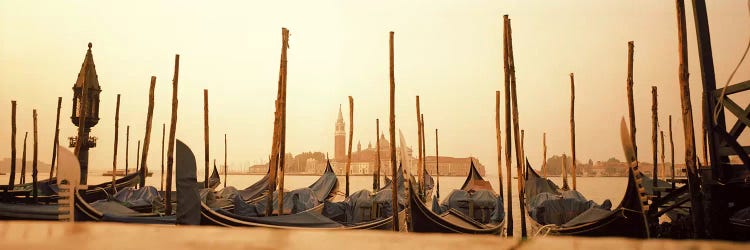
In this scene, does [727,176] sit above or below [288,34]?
below

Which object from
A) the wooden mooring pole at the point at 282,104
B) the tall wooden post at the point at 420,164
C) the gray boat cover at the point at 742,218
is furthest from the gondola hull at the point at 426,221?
the tall wooden post at the point at 420,164

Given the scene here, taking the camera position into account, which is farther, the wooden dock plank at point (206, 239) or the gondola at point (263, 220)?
the gondola at point (263, 220)

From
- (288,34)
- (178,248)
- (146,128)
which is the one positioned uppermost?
(288,34)

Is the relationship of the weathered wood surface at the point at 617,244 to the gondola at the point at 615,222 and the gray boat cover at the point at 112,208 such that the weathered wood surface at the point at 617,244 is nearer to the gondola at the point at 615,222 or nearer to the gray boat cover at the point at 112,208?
the gondola at the point at 615,222

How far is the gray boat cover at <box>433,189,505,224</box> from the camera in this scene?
35.3 ft

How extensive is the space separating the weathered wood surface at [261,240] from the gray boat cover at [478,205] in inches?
394

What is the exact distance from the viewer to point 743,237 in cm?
710

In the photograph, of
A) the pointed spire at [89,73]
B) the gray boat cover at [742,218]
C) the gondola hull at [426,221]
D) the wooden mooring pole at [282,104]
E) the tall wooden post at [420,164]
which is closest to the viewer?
the gray boat cover at [742,218]

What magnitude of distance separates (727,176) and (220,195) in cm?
1207

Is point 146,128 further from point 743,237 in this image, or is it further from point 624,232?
point 743,237

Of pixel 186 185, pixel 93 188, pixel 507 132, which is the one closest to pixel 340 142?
pixel 93 188

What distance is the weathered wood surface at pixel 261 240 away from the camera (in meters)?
Result: 0.86

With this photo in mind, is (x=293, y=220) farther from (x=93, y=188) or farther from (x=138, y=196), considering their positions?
(x=93, y=188)

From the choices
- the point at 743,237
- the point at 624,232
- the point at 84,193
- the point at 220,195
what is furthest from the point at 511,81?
the point at 84,193
